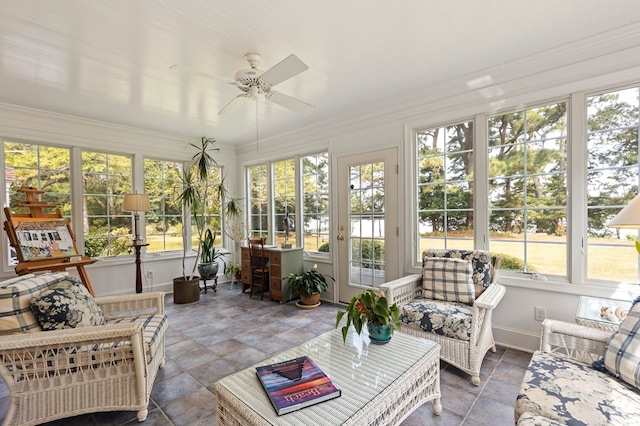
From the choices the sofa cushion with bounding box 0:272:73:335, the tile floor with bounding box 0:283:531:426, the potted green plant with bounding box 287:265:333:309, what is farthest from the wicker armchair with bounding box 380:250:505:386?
the sofa cushion with bounding box 0:272:73:335

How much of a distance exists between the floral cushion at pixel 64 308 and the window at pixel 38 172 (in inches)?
101

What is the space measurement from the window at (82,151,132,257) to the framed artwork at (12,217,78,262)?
0.83m

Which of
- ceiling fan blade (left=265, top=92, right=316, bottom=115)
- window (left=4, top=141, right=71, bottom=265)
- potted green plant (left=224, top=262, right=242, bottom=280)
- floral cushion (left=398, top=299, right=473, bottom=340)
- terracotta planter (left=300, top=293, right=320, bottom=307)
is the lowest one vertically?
terracotta planter (left=300, top=293, right=320, bottom=307)

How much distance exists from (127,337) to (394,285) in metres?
1.99

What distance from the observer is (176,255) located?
16.5 feet

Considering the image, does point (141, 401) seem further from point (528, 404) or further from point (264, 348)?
point (528, 404)

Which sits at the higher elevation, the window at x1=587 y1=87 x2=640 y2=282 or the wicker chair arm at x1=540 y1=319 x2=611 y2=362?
the window at x1=587 y1=87 x2=640 y2=282

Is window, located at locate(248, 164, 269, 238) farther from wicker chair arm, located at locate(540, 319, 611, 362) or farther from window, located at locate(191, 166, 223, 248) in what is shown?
wicker chair arm, located at locate(540, 319, 611, 362)

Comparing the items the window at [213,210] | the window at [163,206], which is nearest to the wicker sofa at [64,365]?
the window at [163,206]

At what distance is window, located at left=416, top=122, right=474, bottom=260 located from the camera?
313 centimetres

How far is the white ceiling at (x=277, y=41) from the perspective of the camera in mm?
1959

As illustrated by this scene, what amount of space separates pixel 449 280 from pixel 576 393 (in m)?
1.37

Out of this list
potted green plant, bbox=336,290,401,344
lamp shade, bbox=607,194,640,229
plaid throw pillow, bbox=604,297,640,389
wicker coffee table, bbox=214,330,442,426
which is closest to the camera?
wicker coffee table, bbox=214,330,442,426

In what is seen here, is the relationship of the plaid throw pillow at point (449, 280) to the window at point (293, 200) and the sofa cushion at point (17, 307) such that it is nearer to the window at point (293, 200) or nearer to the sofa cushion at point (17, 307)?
the window at point (293, 200)
